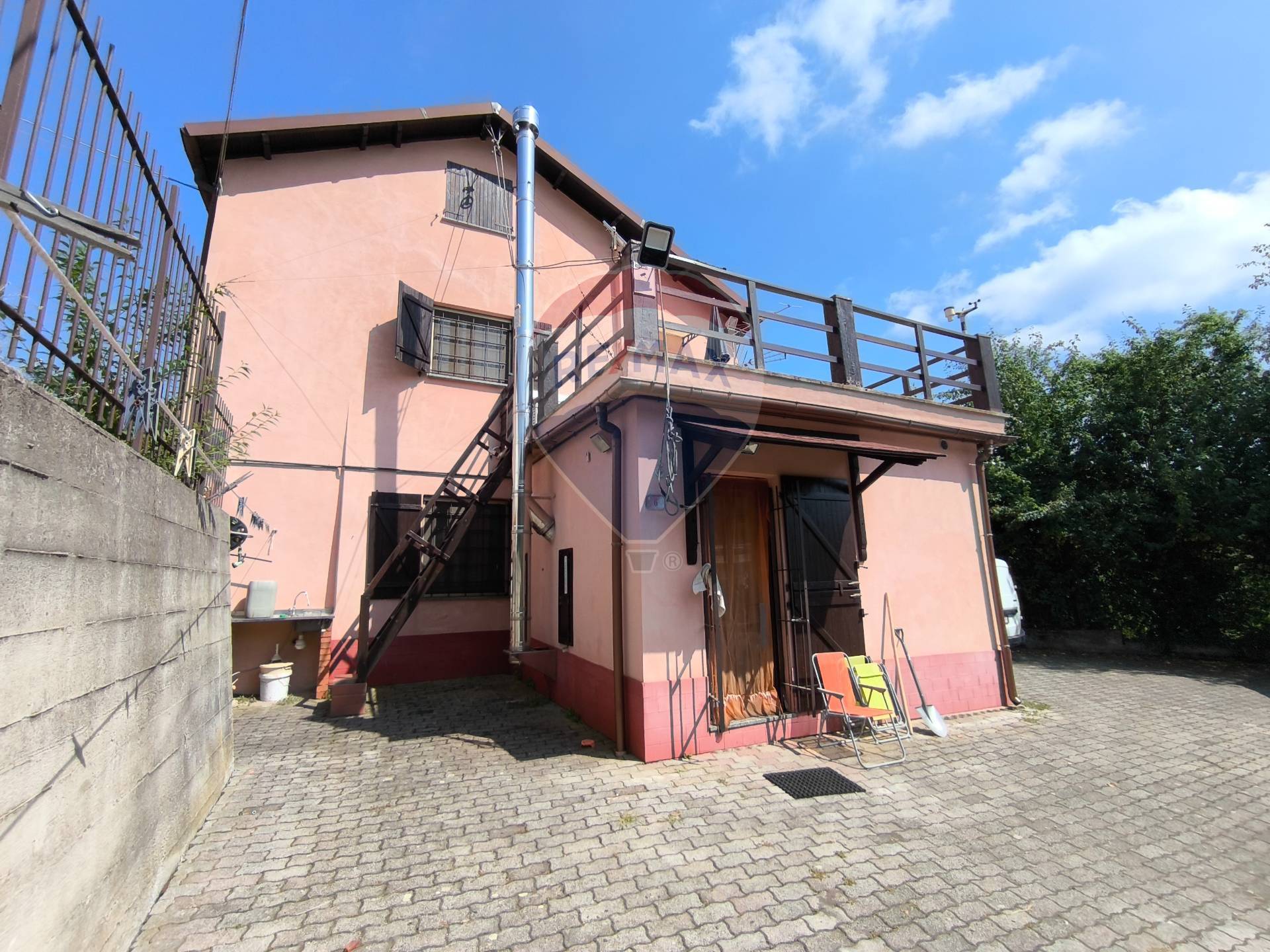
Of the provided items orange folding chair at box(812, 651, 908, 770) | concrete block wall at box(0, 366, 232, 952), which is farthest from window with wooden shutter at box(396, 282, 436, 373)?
orange folding chair at box(812, 651, 908, 770)

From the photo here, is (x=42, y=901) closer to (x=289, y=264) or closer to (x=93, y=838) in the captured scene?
(x=93, y=838)

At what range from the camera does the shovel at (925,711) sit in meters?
6.07

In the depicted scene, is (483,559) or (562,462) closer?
(562,462)

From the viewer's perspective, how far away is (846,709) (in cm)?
540

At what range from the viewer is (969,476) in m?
7.70

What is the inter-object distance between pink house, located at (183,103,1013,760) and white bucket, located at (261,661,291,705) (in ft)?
1.12

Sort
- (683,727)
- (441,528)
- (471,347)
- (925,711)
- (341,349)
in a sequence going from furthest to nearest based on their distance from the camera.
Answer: (471,347)
(341,349)
(441,528)
(925,711)
(683,727)

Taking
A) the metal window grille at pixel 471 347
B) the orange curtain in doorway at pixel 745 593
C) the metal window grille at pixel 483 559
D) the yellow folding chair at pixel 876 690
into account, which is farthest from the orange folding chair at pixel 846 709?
the metal window grille at pixel 471 347

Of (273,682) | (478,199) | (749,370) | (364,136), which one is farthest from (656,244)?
(273,682)

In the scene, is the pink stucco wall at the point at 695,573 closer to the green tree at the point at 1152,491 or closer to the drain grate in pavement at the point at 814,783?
the drain grate in pavement at the point at 814,783

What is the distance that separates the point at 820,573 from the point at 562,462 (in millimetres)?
3485

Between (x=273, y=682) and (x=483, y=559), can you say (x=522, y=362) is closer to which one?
(x=483, y=559)

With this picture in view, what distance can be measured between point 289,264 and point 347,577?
4.85 m

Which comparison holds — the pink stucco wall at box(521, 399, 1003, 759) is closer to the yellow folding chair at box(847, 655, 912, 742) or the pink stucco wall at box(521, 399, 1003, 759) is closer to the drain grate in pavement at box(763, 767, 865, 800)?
the yellow folding chair at box(847, 655, 912, 742)
